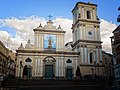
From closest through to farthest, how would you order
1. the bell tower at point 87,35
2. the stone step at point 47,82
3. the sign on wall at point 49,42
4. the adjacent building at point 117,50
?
the stone step at point 47,82 → the adjacent building at point 117,50 → the sign on wall at point 49,42 → the bell tower at point 87,35

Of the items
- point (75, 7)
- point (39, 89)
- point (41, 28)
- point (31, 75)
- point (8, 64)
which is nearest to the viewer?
point (39, 89)

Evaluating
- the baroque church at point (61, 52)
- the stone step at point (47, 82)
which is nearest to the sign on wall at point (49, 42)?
the baroque church at point (61, 52)

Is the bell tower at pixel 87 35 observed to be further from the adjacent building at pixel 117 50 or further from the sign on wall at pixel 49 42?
the adjacent building at pixel 117 50

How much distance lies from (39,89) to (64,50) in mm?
18461

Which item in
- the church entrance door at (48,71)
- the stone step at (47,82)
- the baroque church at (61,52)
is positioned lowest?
the stone step at (47,82)

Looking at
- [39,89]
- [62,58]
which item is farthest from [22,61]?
[39,89]

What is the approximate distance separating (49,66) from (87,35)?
13.1m

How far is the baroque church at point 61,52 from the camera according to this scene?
45938 mm

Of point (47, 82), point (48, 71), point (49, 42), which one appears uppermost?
point (49, 42)

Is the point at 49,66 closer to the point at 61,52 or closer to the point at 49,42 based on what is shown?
the point at 61,52

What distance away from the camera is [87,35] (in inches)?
1973

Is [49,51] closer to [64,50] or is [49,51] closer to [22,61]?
[64,50]

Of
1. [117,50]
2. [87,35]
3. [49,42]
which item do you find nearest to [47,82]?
[49,42]

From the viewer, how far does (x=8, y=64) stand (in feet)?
195
